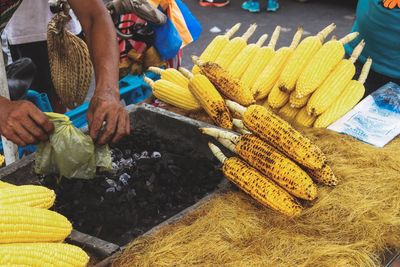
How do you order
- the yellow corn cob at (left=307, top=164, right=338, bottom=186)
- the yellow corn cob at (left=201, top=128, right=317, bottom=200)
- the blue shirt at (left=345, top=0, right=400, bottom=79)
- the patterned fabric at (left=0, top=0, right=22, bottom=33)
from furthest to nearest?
the blue shirt at (left=345, top=0, right=400, bottom=79) → the patterned fabric at (left=0, top=0, right=22, bottom=33) → the yellow corn cob at (left=307, top=164, right=338, bottom=186) → the yellow corn cob at (left=201, top=128, right=317, bottom=200)

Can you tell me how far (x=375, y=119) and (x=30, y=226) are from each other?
2.36 meters

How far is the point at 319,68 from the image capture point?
3.33 metres

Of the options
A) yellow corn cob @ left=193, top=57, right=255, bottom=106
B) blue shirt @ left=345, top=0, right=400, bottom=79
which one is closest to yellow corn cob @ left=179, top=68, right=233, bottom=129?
yellow corn cob @ left=193, top=57, right=255, bottom=106

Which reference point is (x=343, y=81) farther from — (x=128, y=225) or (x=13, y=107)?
(x=13, y=107)

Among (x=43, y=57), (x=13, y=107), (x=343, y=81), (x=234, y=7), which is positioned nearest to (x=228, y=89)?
(x=343, y=81)

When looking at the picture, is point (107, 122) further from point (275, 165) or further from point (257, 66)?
point (257, 66)

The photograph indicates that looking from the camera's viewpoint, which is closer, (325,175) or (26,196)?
(26,196)

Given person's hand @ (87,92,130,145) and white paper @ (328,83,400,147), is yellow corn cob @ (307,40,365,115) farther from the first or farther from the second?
person's hand @ (87,92,130,145)

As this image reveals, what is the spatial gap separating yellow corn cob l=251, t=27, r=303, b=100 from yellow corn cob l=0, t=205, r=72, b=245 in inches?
75.2

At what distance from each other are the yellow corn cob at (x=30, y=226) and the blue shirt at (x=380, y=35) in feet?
9.35

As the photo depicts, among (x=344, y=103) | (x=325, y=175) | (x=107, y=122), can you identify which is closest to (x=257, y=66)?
(x=344, y=103)

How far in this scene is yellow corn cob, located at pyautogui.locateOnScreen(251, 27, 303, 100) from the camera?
3.48 metres

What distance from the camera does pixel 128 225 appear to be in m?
2.37

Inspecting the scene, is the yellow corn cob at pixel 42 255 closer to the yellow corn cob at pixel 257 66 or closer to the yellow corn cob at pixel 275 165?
the yellow corn cob at pixel 275 165
